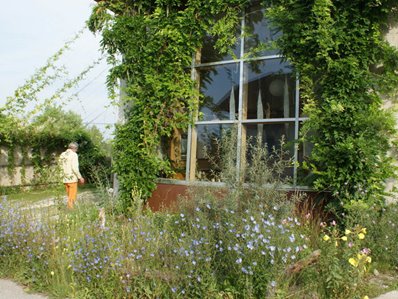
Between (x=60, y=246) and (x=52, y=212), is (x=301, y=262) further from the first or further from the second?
(x=52, y=212)

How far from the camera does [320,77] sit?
Answer: 5605 mm

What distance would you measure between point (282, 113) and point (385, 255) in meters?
2.74

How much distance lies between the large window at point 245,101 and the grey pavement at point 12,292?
314 centimetres

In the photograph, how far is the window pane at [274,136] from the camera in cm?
623

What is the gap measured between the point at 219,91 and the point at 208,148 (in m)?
1.04

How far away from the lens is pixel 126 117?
25.2ft

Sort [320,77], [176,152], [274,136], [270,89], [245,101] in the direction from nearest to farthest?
[320,77] < [274,136] < [270,89] < [245,101] < [176,152]

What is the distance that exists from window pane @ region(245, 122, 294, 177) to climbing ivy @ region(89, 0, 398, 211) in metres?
0.47

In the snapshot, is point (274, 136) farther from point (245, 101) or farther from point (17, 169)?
point (17, 169)

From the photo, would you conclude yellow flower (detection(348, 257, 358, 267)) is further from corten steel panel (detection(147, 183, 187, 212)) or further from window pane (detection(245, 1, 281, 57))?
window pane (detection(245, 1, 281, 57))

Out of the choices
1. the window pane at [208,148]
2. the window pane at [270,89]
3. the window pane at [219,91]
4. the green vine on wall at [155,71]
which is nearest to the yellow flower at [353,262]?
the window pane at [270,89]

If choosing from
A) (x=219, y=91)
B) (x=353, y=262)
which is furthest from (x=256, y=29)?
(x=353, y=262)

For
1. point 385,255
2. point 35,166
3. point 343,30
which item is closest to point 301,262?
point 385,255

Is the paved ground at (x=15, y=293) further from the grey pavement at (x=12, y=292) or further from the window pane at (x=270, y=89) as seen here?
the window pane at (x=270, y=89)
